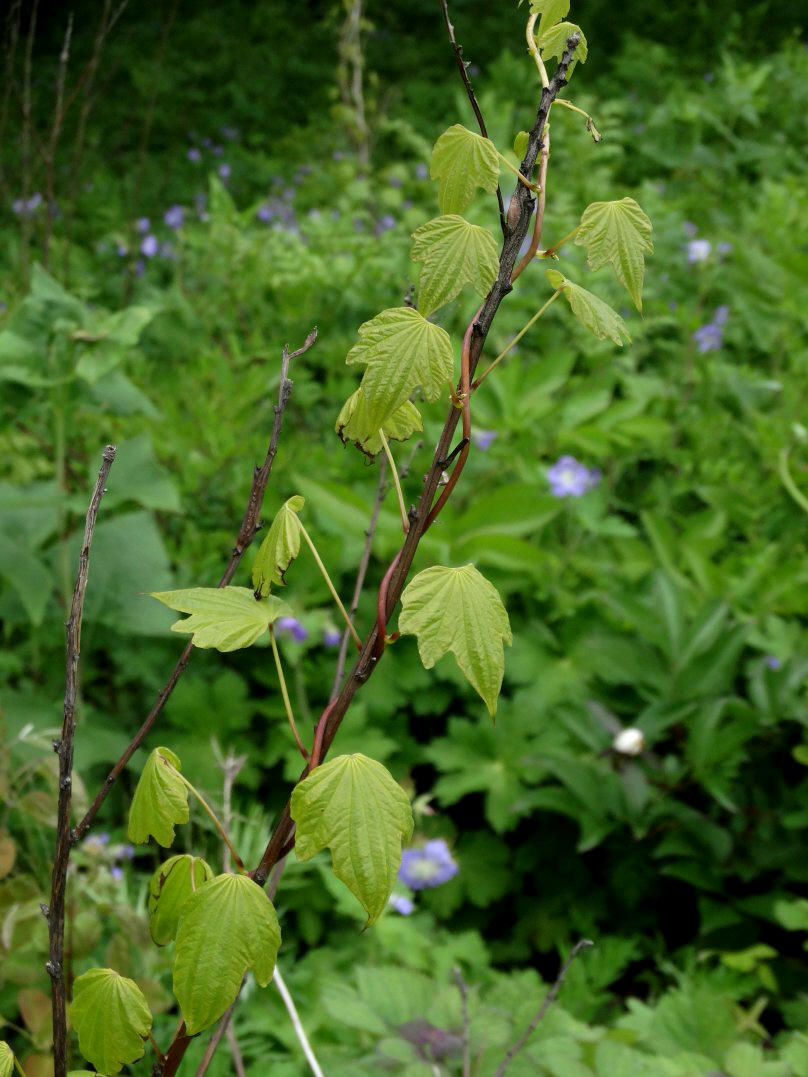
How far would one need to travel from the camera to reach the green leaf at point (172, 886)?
0.66 meters

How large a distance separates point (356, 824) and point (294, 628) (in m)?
1.32

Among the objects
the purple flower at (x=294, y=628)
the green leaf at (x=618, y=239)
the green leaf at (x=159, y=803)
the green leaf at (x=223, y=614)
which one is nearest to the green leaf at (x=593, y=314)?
the green leaf at (x=618, y=239)

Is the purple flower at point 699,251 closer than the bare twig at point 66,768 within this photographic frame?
No

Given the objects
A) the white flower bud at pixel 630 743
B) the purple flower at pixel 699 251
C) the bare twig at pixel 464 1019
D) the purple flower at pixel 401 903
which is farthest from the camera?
the purple flower at pixel 699 251

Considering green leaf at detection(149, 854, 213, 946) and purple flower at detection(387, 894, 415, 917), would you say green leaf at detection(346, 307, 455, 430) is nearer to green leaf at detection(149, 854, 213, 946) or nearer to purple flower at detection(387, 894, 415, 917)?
green leaf at detection(149, 854, 213, 946)

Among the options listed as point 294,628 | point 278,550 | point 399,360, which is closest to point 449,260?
point 399,360

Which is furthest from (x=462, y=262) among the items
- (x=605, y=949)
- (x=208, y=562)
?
(x=208, y=562)

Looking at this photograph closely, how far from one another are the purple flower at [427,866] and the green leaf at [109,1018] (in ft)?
3.28

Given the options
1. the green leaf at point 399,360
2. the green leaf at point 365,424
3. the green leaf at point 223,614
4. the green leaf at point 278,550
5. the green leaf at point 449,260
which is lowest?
the green leaf at point 223,614

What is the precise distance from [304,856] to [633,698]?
4.69 ft

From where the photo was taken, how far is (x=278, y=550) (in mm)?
604

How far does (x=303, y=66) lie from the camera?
6.02m

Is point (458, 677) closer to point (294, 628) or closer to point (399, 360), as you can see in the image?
point (294, 628)

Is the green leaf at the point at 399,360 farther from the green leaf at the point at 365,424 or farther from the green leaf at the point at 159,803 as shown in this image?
the green leaf at the point at 159,803
